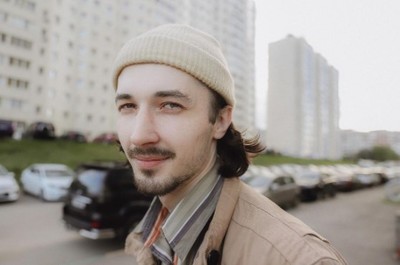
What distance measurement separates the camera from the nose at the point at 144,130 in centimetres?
140

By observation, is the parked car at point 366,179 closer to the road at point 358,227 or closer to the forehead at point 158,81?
the road at point 358,227

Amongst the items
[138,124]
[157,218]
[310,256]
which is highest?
[138,124]

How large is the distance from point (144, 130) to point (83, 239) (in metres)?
6.71

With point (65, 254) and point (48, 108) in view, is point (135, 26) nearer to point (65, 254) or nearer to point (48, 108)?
point (48, 108)

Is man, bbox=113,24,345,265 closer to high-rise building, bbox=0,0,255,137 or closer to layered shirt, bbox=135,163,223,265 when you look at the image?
layered shirt, bbox=135,163,223,265

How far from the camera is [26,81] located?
38625mm

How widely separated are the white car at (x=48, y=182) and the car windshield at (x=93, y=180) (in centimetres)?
532

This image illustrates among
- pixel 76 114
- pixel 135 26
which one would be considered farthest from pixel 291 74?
pixel 76 114

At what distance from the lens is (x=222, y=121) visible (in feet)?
5.45

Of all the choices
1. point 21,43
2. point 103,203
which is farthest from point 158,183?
point 21,43

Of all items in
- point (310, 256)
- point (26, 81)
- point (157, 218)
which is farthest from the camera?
point (26, 81)

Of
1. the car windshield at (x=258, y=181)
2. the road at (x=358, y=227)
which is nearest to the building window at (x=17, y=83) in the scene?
the car windshield at (x=258, y=181)

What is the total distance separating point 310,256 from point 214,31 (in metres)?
77.2

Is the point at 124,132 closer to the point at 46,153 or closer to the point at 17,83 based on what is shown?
the point at 46,153
